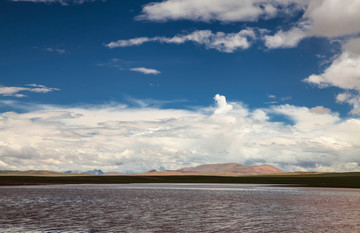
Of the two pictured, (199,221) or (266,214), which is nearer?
(199,221)

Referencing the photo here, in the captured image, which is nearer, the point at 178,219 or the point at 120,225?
the point at 120,225

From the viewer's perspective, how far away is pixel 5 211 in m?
34.9

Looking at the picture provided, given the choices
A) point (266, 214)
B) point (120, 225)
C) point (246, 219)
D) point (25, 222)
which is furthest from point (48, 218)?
point (266, 214)

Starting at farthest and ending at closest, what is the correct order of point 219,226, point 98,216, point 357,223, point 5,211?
point 5,211
point 98,216
point 357,223
point 219,226

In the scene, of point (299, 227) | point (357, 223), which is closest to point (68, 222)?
point (299, 227)

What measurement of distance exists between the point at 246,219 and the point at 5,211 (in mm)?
22140

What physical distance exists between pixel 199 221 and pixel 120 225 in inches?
257

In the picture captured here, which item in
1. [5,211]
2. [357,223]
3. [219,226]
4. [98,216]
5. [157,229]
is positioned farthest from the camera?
[5,211]

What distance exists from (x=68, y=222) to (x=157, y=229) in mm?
7336

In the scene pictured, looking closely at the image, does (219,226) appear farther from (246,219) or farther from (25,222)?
(25,222)

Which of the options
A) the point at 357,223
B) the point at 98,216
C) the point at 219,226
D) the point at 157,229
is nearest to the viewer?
the point at 157,229

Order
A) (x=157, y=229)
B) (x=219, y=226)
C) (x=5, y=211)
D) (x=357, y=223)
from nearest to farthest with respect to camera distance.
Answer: (x=157, y=229), (x=219, y=226), (x=357, y=223), (x=5, y=211)

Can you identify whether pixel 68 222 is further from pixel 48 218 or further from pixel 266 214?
pixel 266 214

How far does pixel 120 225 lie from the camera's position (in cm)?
2723
